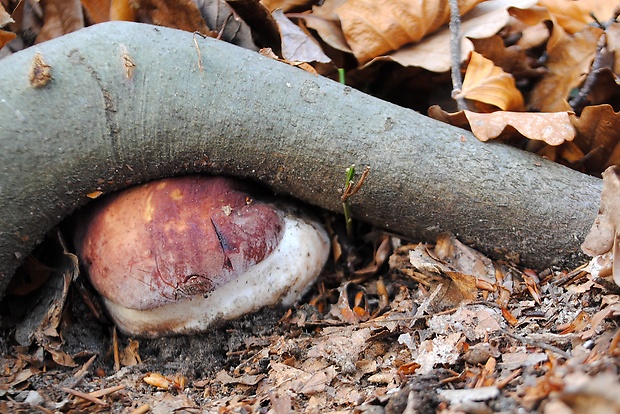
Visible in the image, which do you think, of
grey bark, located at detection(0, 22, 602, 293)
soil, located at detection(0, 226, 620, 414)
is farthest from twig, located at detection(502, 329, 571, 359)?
grey bark, located at detection(0, 22, 602, 293)

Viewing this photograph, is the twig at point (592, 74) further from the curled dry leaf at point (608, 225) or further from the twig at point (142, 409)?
the twig at point (142, 409)

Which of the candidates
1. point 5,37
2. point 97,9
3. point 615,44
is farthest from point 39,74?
point 615,44

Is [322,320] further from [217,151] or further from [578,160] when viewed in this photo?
[578,160]

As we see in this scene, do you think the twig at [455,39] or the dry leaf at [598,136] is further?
the twig at [455,39]

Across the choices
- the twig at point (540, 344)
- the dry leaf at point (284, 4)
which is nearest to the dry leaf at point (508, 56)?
the dry leaf at point (284, 4)

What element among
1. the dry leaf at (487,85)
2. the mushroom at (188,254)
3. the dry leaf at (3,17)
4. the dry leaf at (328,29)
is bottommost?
the mushroom at (188,254)

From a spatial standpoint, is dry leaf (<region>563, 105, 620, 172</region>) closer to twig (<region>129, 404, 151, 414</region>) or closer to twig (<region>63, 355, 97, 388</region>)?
twig (<region>129, 404, 151, 414</region>)

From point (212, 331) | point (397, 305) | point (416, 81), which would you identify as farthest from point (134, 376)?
point (416, 81)
